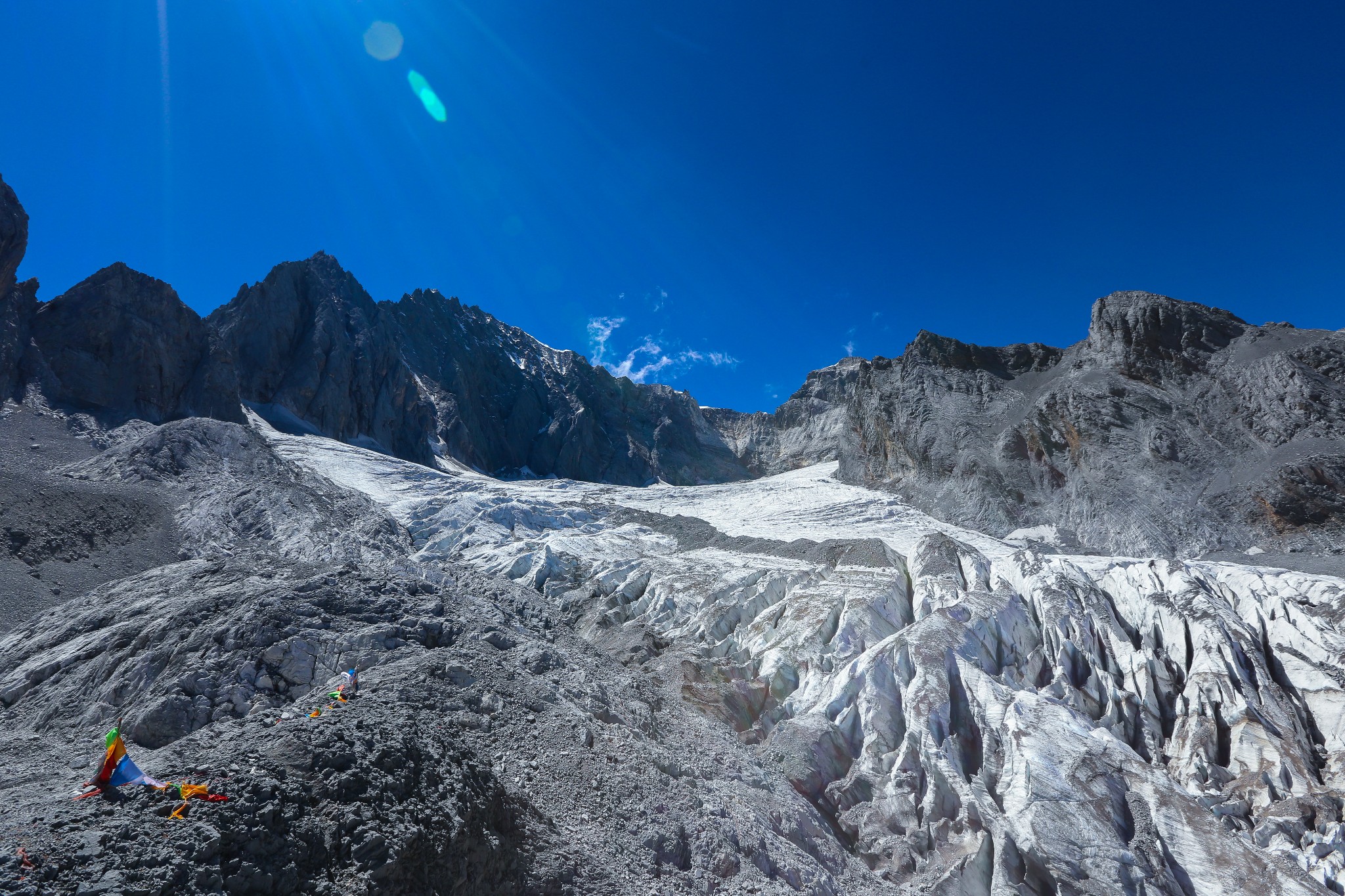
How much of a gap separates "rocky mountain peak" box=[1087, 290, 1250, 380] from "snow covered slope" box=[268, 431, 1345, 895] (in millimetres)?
23853

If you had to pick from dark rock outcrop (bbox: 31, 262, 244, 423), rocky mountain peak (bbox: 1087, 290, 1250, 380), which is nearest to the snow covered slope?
rocky mountain peak (bbox: 1087, 290, 1250, 380)

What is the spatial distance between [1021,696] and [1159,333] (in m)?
39.0

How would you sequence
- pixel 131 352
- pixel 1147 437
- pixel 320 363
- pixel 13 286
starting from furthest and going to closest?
pixel 320 363
pixel 131 352
pixel 13 286
pixel 1147 437

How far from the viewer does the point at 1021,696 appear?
63.6ft

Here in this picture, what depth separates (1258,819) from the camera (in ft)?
51.3

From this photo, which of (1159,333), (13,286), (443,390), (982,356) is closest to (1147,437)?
(1159,333)

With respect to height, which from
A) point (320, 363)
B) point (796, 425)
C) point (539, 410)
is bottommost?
point (320, 363)

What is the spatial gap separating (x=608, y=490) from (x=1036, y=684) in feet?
138

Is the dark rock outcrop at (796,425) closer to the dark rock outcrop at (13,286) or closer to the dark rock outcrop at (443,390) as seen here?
the dark rock outcrop at (443,390)

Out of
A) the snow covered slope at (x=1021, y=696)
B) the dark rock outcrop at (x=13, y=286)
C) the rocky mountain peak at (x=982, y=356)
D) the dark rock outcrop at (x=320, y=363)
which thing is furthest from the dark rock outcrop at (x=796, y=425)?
the dark rock outcrop at (x=13, y=286)

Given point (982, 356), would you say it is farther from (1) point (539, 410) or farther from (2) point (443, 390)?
(2) point (443, 390)

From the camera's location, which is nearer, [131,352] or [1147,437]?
[1147,437]

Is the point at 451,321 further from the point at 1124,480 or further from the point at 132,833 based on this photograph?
the point at 132,833

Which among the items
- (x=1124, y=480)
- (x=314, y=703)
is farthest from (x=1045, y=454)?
(x=314, y=703)
